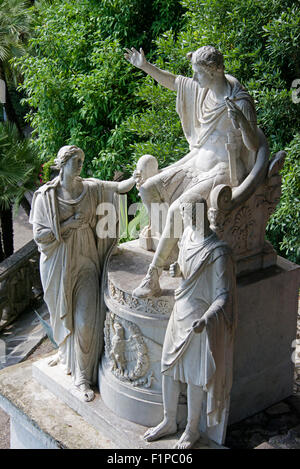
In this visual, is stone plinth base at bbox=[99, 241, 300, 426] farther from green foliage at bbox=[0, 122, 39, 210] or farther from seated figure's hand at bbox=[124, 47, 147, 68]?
green foliage at bbox=[0, 122, 39, 210]

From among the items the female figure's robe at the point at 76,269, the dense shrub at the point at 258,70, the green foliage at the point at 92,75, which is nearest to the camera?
the female figure's robe at the point at 76,269

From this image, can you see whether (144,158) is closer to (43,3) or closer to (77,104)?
(77,104)

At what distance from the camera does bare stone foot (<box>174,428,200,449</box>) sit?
5973 millimetres

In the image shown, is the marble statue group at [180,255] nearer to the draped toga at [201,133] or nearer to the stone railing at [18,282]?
the draped toga at [201,133]

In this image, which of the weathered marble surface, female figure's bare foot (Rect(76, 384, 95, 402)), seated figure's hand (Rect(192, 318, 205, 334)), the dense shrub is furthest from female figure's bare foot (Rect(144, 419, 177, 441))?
the dense shrub

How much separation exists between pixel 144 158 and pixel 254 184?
4.30ft

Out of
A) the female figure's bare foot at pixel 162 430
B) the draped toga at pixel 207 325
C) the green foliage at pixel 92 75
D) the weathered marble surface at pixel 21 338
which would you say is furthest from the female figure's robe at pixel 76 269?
the green foliage at pixel 92 75

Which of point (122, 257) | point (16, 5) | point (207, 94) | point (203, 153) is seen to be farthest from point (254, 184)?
point (16, 5)

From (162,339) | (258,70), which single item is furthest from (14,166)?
→ (162,339)

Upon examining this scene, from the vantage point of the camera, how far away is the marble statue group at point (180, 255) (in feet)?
18.4

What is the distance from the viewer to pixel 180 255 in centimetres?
584

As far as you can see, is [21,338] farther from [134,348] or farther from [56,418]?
[134,348]

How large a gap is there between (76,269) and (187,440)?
2174 mm

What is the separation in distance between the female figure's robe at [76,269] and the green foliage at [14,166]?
558 centimetres
